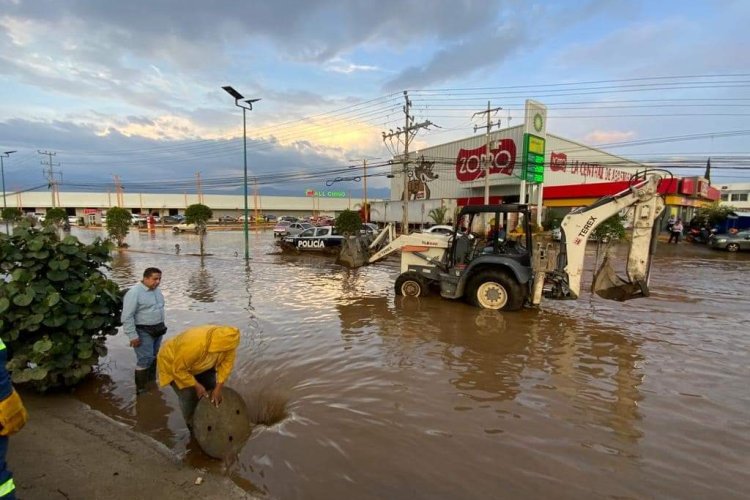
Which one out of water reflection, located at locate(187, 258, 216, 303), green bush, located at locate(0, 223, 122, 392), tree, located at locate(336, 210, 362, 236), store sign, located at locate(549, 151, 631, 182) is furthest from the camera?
store sign, located at locate(549, 151, 631, 182)

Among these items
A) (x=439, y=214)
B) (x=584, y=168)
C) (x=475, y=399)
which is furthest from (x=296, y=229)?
(x=475, y=399)

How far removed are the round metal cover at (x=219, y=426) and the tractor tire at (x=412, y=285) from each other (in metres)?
7.12

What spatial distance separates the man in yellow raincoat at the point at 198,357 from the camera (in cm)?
368

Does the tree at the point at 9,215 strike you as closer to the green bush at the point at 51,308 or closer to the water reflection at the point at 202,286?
the water reflection at the point at 202,286

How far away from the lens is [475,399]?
16.7ft

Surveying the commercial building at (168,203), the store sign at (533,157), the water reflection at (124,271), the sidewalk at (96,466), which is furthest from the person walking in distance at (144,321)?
the commercial building at (168,203)

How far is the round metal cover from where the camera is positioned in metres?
3.77

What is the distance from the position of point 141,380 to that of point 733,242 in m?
29.2

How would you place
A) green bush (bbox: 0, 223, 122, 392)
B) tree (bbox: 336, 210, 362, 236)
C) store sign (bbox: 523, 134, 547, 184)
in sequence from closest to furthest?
green bush (bbox: 0, 223, 122, 392) → tree (bbox: 336, 210, 362, 236) → store sign (bbox: 523, 134, 547, 184)

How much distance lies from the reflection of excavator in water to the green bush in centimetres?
680

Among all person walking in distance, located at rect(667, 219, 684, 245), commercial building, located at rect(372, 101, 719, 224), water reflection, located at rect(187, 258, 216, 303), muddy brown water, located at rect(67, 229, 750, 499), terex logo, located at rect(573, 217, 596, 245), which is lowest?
water reflection, located at rect(187, 258, 216, 303)

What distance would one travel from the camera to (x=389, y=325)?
841cm

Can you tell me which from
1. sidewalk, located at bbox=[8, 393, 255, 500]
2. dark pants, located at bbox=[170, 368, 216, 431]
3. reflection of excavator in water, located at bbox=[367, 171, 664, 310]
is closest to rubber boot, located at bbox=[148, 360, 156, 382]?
sidewalk, located at bbox=[8, 393, 255, 500]

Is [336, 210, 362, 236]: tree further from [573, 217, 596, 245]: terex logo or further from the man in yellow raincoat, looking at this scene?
the man in yellow raincoat
